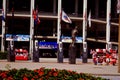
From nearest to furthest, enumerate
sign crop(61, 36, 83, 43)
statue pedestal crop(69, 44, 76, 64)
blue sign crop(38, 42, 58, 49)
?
statue pedestal crop(69, 44, 76, 64), blue sign crop(38, 42, 58, 49), sign crop(61, 36, 83, 43)

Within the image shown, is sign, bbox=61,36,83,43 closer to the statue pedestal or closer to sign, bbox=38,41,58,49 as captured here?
sign, bbox=38,41,58,49

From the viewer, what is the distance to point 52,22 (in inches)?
2670

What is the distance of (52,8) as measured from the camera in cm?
6762

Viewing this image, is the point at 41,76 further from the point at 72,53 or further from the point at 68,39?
the point at 68,39

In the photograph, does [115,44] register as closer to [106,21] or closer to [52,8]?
[106,21]

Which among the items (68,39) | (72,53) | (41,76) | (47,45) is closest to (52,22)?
(68,39)

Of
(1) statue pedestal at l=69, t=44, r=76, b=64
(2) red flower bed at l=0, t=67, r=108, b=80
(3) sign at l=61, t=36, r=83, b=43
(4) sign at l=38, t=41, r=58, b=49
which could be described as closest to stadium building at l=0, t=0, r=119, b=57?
(3) sign at l=61, t=36, r=83, b=43

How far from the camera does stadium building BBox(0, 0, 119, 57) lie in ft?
208

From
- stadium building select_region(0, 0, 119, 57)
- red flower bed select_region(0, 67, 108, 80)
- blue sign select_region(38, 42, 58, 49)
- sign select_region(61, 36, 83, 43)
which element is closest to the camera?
red flower bed select_region(0, 67, 108, 80)

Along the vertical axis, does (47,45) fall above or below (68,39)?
below

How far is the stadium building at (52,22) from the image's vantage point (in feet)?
208

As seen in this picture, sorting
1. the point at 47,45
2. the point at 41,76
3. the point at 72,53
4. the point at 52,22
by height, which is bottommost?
the point at 47,45

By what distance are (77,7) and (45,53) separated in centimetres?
978

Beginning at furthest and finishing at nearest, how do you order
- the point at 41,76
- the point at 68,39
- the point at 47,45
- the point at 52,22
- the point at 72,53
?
the point at 52,22 → the point at 68,39 → the point at 47,45 → the point at 72,53 → the point at 41,76
